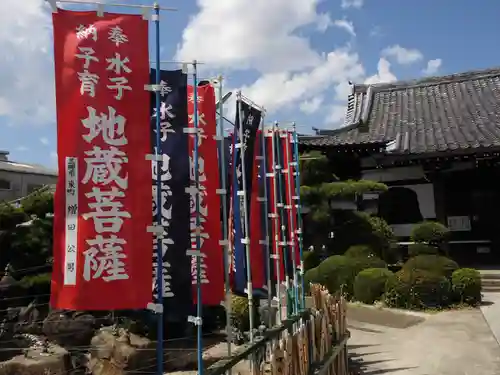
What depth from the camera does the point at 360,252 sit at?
41.5 ft

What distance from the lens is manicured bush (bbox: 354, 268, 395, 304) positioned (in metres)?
11.3

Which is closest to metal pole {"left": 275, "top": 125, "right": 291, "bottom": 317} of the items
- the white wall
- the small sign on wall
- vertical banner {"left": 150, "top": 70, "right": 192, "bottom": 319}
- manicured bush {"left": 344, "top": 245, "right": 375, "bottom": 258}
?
vertical banner {"left": 150, "top": 70, "right": 192, "bottom": 319}

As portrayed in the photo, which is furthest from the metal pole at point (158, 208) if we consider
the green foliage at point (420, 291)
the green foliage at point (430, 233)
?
the green foliage at point (430, 233)

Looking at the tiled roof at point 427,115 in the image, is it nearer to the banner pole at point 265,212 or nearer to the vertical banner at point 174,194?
the banner pole at point 265,212

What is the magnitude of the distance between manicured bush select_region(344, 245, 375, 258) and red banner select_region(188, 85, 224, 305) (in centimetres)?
823

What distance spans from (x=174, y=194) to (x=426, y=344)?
5.86m

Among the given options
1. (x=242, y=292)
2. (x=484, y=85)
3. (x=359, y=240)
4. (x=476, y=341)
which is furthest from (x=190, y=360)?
(x=484, y=85)

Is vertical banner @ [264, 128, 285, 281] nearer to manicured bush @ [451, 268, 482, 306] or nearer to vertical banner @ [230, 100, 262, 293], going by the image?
vertical banner @ [230, 100, 262, 293]

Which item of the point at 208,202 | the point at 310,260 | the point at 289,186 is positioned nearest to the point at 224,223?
the point at 208,202

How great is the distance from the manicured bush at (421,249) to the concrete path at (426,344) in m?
2.59

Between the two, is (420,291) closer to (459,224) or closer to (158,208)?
(459,224)

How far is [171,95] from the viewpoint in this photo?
4.15m

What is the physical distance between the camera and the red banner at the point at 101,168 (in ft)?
11.5

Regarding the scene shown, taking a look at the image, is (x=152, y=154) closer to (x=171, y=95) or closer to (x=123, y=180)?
(x=123, y=180)
